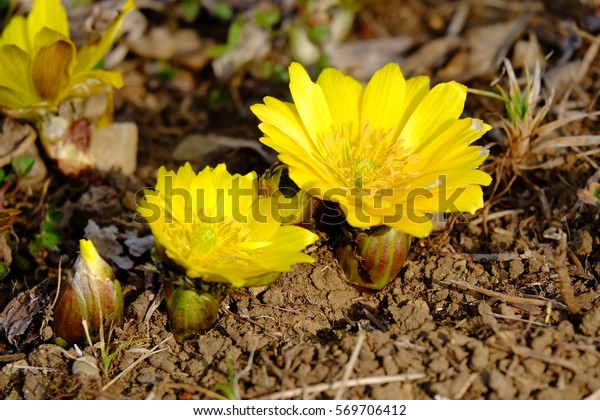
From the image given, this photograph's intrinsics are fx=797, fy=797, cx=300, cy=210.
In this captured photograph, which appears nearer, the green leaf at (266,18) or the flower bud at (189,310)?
the flower bud at (189,310)

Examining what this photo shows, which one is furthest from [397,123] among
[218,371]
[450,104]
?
[218,371]

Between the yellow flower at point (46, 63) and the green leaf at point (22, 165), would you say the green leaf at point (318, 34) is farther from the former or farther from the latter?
the green leaf at point (22, 165)

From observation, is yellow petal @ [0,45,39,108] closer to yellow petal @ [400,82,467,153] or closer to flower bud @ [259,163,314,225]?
flower bud @ [259,163,314,225]

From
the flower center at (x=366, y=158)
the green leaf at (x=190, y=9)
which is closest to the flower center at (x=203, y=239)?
the flower center at (x=366, y=158)

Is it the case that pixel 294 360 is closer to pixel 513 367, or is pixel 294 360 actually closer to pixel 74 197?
pixel 513 367

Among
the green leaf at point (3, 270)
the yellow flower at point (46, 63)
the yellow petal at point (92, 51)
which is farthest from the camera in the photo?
the yellow petal at point (92, 51)

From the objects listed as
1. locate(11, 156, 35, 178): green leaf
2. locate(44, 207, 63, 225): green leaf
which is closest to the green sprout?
locate(44, 207, 63, 225): green leaf
